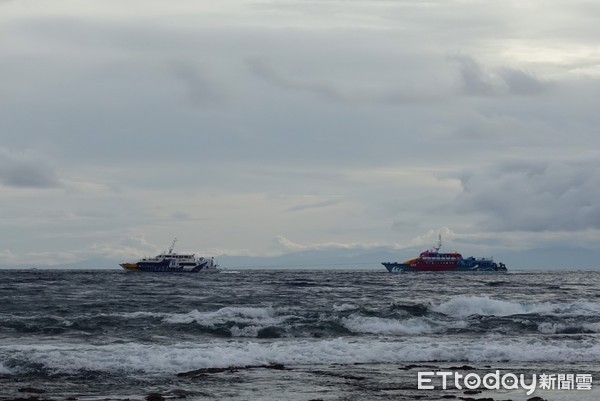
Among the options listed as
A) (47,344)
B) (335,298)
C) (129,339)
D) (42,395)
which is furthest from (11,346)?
(335,298)

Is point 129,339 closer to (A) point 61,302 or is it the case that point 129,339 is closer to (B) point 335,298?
(A) point 61,302

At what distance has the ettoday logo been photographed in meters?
23.6

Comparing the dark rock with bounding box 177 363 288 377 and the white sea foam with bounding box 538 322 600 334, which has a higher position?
the white sea foam with bounding box 538 322 600 334

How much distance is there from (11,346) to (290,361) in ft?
34.7

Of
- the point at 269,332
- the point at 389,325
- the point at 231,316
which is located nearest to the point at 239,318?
the point at 231,316

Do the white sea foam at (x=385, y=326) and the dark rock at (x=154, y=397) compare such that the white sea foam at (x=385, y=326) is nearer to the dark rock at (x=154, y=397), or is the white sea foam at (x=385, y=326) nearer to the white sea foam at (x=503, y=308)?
the white sea foam at (x=503, y=308)

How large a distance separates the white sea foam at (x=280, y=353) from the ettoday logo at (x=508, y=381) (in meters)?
4.91

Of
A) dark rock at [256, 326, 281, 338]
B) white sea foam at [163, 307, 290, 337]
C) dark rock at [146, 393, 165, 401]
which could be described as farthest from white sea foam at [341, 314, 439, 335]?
dark rock at [146, 393, 165, 401]

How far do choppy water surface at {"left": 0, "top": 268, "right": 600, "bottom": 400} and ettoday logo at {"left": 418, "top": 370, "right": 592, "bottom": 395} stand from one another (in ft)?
2.55

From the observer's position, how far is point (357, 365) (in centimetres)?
2920

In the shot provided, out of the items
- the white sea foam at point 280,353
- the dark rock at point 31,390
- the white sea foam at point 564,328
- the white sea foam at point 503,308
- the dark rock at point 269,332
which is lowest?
the dark rock at point 31,390

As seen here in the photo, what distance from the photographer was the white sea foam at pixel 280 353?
2773 cm

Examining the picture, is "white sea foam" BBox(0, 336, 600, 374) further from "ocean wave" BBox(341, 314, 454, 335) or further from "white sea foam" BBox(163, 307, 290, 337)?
"ocean wave" BBox(341, 314, 454, 335)

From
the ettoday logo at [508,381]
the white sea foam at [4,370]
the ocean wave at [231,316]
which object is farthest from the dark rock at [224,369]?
the ocean wave at [231,316]
